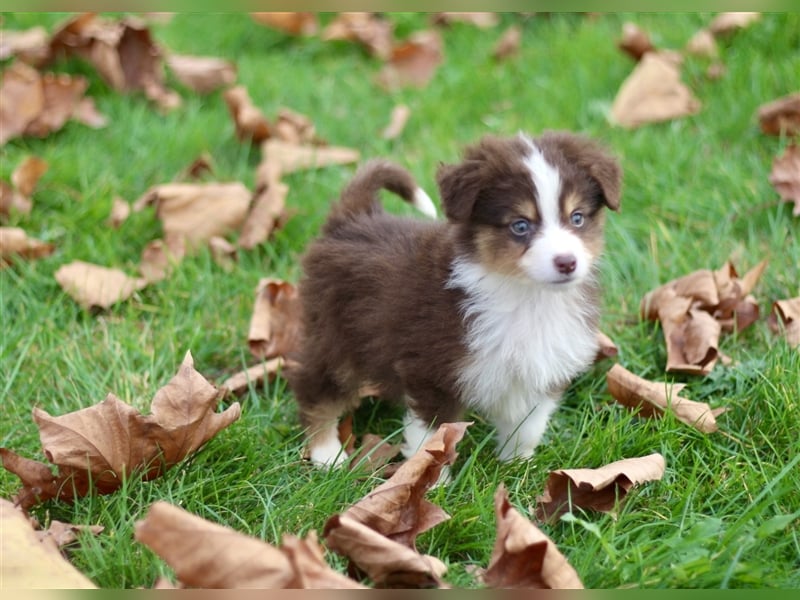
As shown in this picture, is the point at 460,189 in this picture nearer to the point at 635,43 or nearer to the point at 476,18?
the point at 635,43

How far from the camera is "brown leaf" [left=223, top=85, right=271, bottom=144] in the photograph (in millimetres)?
6086

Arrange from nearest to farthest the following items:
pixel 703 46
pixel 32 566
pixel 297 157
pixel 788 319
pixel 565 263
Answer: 1. pixel 32 566
2. pixel 565 263
3. pixel 788 319
4. pixel 297 157
5. pixel 703 46

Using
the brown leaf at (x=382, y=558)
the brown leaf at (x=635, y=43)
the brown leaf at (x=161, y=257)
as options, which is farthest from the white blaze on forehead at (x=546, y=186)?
the brown leaf at (x=635, y=43)

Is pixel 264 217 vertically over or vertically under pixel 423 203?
under

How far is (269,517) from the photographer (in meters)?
3.15

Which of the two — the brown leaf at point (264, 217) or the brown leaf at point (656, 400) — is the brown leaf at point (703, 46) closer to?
the brown leaf at point (264, 217)

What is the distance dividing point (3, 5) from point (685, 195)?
4.65 metres

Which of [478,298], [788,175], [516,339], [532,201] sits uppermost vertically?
[532,201]

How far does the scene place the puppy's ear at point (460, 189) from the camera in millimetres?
3365

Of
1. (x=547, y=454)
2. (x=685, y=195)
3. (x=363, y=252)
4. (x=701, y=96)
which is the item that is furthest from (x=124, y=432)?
(x=701, y=96)

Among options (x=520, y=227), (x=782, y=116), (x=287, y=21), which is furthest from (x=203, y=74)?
(x=520, y=227)

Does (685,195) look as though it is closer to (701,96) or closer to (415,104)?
(701,96)

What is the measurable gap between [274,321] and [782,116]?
3.07 meters

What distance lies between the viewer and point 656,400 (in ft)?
12.3
